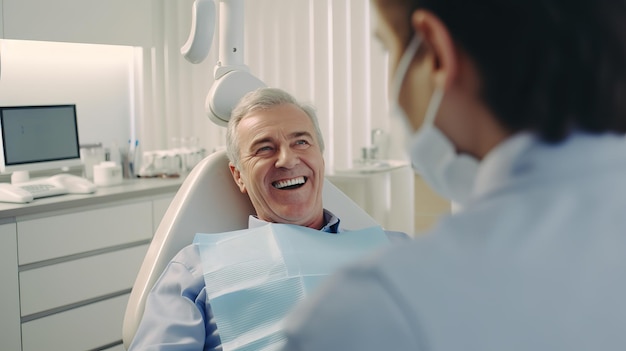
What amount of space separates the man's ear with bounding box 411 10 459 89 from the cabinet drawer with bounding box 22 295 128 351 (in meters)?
2.60

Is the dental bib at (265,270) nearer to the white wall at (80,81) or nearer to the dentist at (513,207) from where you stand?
the dentist at (513,207)

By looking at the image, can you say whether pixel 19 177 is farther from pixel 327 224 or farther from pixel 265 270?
pixel 265 270

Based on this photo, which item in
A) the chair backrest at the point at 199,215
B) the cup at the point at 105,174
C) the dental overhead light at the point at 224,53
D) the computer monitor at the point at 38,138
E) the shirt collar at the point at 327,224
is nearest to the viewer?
the chair backrest at the point at 199,215

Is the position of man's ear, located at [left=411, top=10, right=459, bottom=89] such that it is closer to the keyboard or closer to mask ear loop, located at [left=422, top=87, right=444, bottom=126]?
mask ear loop, located at [left=422, top=87, right=444, bottom=126]

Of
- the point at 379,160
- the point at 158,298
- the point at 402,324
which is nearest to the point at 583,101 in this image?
the point at 402,324

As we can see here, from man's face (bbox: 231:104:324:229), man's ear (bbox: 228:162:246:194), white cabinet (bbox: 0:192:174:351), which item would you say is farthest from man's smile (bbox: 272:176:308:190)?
white cabinet (bbox: 0:192:174:351)

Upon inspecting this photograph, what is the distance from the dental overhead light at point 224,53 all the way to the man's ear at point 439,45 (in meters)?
1.45

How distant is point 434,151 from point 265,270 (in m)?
1.03

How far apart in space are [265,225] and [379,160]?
1.73m

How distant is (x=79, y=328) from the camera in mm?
2834

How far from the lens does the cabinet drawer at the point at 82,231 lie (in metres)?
2.64

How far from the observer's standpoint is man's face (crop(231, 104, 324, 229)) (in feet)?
5.58

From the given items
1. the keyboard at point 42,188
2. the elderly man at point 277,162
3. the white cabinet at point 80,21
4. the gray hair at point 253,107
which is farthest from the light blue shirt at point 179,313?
the white cabinet at point 80,21

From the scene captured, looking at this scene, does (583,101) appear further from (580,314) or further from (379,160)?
(379,160)
